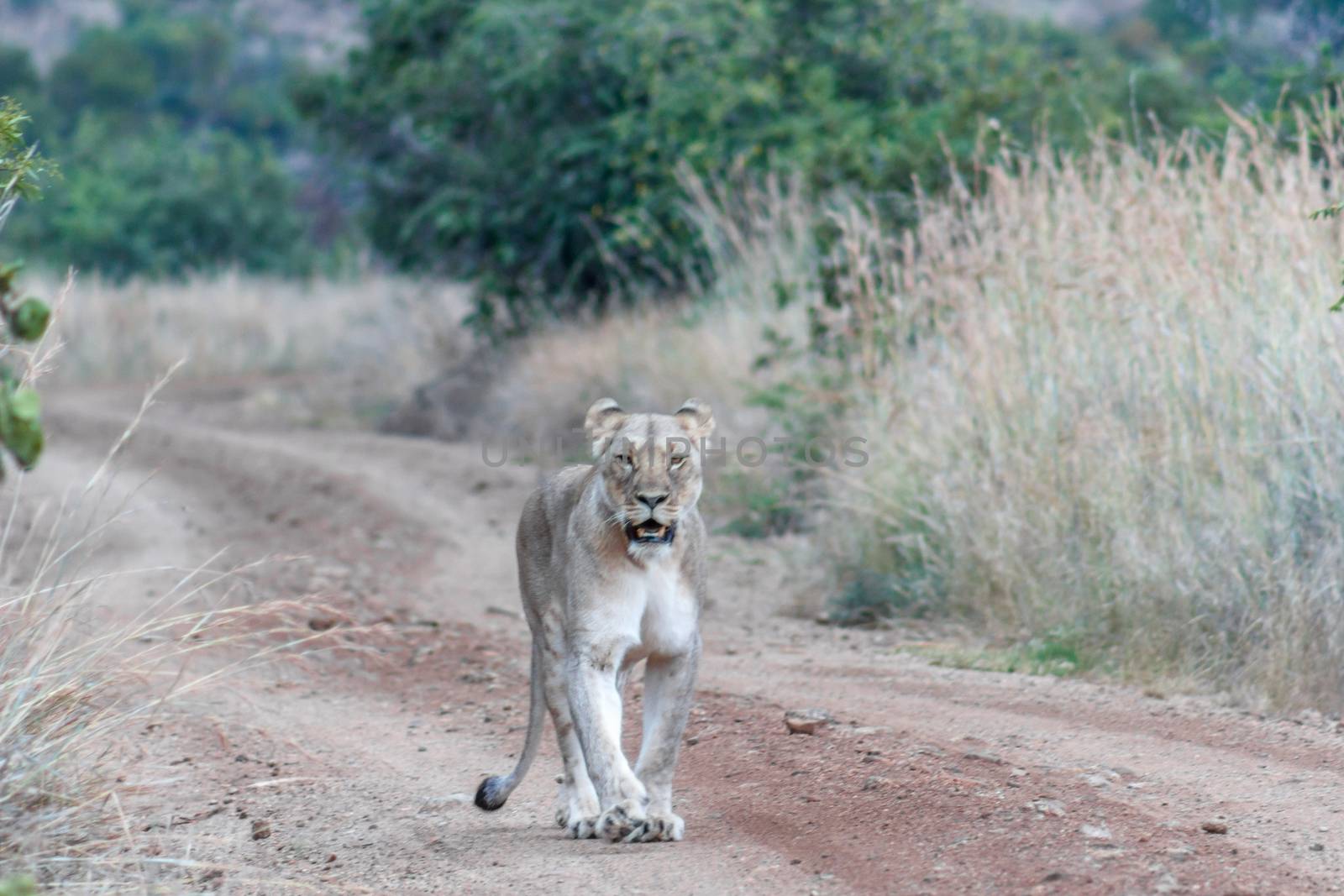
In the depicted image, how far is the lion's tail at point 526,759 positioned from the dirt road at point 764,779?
0.24 ft

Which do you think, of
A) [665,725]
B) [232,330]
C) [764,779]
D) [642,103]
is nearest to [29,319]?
[665,725]

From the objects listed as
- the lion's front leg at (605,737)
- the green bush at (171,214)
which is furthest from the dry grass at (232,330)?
the lion's front leg at (605,737)

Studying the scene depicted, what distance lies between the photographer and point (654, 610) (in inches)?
193

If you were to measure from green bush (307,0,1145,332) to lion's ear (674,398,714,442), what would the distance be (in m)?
7.87

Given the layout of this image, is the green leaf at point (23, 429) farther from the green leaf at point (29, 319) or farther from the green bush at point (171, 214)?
the green bush at point (171, 214)

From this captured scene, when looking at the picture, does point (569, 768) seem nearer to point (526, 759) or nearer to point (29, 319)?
point (526, 759)

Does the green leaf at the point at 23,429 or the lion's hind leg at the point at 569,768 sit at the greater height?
the green leaf at the point at 23,429

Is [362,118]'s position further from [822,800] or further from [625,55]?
[822,800]

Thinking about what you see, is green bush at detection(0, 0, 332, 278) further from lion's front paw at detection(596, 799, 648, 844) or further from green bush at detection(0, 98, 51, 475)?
green bush at detection(0, 98, 51, 475)

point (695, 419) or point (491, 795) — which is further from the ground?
point (695, 419)

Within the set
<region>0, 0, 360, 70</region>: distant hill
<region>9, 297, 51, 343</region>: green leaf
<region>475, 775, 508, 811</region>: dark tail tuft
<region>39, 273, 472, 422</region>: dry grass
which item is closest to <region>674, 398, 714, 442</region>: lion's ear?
<region>475, 775, 508, 811</region>: dark tail tuft

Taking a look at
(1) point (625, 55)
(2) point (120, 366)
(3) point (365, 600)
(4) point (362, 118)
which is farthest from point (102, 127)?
(3) point (365, 600)

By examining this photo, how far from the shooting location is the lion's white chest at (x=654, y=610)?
4852 mm

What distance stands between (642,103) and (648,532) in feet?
43.0
